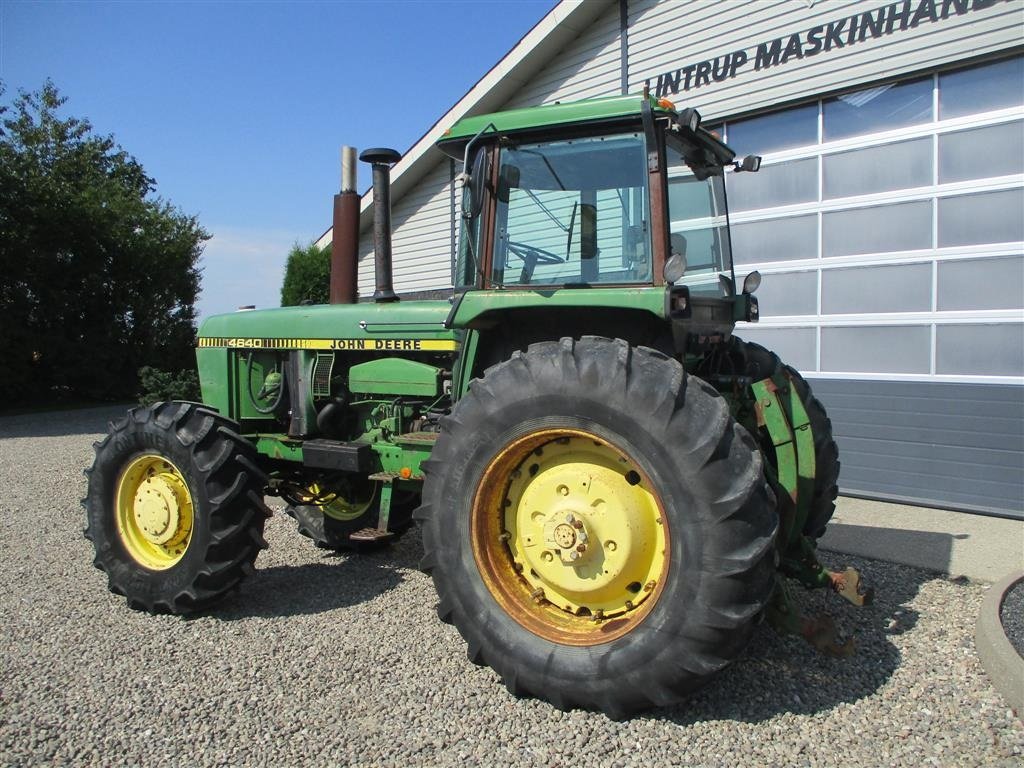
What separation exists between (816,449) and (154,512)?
360 centimetres

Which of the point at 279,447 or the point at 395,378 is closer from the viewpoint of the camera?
the point at 395,378

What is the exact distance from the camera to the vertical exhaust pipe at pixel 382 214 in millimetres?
4742

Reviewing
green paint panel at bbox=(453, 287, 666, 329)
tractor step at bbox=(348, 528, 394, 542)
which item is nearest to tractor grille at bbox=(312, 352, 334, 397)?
tractor step at bbox=(348, 528, 394, 542)

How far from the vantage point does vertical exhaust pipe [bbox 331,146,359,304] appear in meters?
5.25

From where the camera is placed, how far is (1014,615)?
384 cm

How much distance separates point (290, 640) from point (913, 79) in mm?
6392

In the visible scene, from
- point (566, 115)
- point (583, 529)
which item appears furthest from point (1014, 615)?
point (566, 115)

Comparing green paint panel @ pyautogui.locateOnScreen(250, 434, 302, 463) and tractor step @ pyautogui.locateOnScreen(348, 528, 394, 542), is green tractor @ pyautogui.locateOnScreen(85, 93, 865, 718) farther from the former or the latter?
tractor step @ pyautogui.locateOnScreen(348, 528, 394, 542)

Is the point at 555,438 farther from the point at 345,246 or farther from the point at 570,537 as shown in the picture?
the point at 345,246

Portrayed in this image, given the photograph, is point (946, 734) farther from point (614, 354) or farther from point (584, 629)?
point (614, 354)

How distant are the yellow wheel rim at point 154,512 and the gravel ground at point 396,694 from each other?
1.09 ft

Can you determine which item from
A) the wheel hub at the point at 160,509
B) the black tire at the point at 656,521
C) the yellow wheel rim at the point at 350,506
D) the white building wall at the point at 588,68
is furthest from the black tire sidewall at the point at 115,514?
the white building wall at the point at 588,68

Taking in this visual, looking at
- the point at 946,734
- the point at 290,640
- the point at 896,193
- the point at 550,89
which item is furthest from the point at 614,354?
the point at 550,89

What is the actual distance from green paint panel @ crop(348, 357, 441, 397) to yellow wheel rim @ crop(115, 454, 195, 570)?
1.09 meters
